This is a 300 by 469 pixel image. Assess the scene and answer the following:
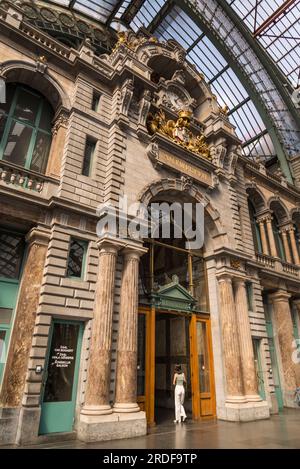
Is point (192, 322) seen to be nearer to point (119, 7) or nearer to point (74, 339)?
point (74, 339)

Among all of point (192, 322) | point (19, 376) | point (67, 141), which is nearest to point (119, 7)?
point (67, 141)

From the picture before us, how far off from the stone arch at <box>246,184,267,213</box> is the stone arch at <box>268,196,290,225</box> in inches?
53.2

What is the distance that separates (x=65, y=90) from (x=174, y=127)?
20.1 ft

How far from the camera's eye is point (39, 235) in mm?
9914

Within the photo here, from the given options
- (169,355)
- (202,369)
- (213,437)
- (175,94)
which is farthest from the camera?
(175,94)

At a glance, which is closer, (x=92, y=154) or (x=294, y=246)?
(x=92, y=154)

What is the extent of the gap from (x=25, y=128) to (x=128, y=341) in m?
9.16

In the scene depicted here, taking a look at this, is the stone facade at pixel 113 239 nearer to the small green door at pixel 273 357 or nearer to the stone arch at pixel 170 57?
the stone arch at pixel 170 57

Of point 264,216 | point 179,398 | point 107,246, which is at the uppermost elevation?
point 264,216

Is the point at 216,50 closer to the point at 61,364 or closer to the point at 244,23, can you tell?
the point at 244,23

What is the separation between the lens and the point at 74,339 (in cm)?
964

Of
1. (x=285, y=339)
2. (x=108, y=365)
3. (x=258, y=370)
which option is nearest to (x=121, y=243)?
(x=108, y=365)

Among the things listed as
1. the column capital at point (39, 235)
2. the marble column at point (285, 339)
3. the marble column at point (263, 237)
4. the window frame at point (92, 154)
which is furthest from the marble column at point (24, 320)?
the marble column at point (263, 237)
